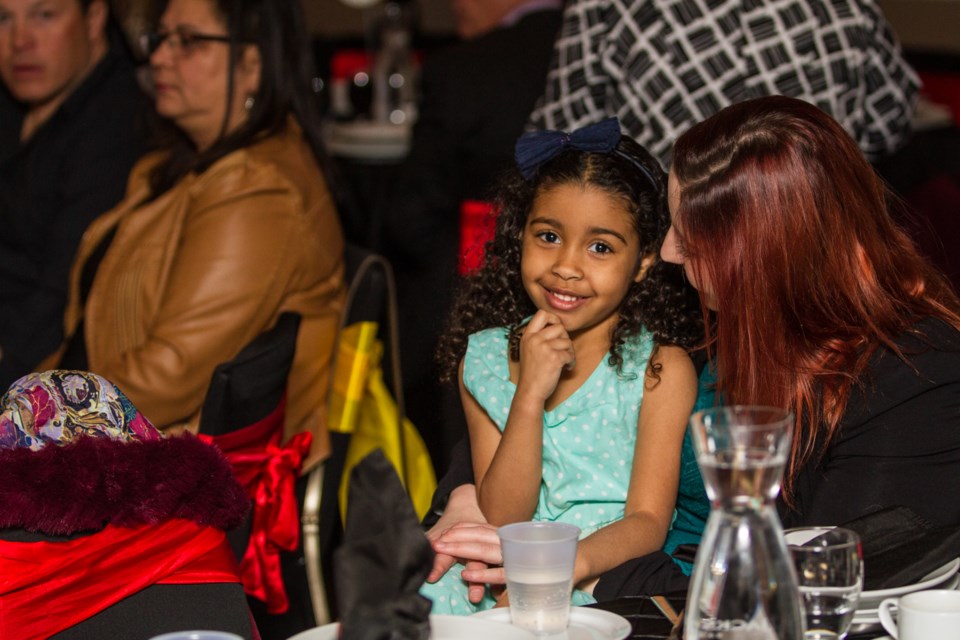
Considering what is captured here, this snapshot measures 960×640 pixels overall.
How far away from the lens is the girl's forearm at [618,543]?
173cm

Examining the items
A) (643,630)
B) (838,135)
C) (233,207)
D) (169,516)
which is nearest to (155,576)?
(169,516)

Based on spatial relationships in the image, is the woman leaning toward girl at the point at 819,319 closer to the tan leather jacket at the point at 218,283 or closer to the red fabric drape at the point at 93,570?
the red fabric drape at the point at 93,570

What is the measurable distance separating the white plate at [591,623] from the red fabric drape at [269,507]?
1.13 m

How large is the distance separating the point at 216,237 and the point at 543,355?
3.61 feet

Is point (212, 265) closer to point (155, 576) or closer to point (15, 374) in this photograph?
point (15, 374)

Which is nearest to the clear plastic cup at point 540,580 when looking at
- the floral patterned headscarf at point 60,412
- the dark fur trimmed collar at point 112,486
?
the dark fur trimmed collar at point 112,486

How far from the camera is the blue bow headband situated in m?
2.02

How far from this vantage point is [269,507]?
2465mm

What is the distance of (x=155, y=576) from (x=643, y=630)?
646 millimetres

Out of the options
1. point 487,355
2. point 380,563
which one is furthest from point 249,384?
point 380,563

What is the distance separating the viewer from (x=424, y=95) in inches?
155

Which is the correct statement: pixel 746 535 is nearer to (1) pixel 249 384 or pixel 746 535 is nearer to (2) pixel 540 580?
(2) pixel 540 580

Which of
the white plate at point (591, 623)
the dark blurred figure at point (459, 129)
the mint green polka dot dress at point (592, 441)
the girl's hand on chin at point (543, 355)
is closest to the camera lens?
the white plate at point (591, 623)

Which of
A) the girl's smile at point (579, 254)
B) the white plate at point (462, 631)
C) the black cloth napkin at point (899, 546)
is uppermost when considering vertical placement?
the girl's smile at point (579, 254)
